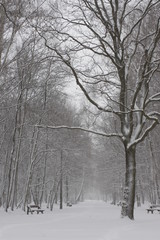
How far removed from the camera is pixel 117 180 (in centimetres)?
3672

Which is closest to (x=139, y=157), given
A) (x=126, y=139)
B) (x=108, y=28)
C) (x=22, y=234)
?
(x=126, y=139)

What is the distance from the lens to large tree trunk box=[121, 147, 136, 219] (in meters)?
10.3

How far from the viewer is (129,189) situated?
10.5 metres

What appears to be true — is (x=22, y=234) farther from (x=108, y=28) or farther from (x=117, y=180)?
(x=117, y=180)

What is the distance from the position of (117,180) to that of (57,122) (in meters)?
20.1

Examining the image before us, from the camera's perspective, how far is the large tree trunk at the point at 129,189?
33.7 feet

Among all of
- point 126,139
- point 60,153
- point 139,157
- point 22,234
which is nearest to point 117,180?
point 139,157

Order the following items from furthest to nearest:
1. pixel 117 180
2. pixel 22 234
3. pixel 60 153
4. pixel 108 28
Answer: pixel 117 180 < pixel 60 153 < pixel 108 28 < pixel 22 234

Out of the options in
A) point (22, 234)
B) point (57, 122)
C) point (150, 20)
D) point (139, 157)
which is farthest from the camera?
point (139, 157)

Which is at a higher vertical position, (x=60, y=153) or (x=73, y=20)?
(x=73, y=20)

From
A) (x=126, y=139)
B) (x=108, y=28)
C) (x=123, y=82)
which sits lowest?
(x=126, y=139)

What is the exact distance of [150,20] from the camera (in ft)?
40.6

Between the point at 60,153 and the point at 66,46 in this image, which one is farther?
the point at 60,153

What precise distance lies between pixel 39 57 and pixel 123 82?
396cm
